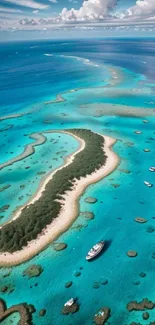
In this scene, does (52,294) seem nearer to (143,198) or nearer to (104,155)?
(143,198)

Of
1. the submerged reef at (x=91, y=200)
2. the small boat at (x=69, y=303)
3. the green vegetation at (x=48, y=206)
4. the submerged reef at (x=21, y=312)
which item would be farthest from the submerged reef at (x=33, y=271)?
the submerged reef at (x=91, y=200)

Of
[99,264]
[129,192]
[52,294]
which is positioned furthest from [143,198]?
[52,294]

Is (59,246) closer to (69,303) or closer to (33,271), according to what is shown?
(33,271)

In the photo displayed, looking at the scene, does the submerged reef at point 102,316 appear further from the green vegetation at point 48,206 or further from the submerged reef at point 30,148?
the submerged reef at point 30,148

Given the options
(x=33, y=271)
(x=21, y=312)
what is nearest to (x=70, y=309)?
(x=21, y=312)

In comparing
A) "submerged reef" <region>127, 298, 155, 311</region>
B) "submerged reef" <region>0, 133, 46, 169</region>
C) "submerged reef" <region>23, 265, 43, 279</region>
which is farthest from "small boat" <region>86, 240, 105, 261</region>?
"submerged reef" <region>0, 133, 46, 169</region>

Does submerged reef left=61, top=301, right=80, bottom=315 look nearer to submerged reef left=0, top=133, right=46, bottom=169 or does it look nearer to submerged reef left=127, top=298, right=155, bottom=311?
submerged reef left=127, top=298, right=155, bottom=311
